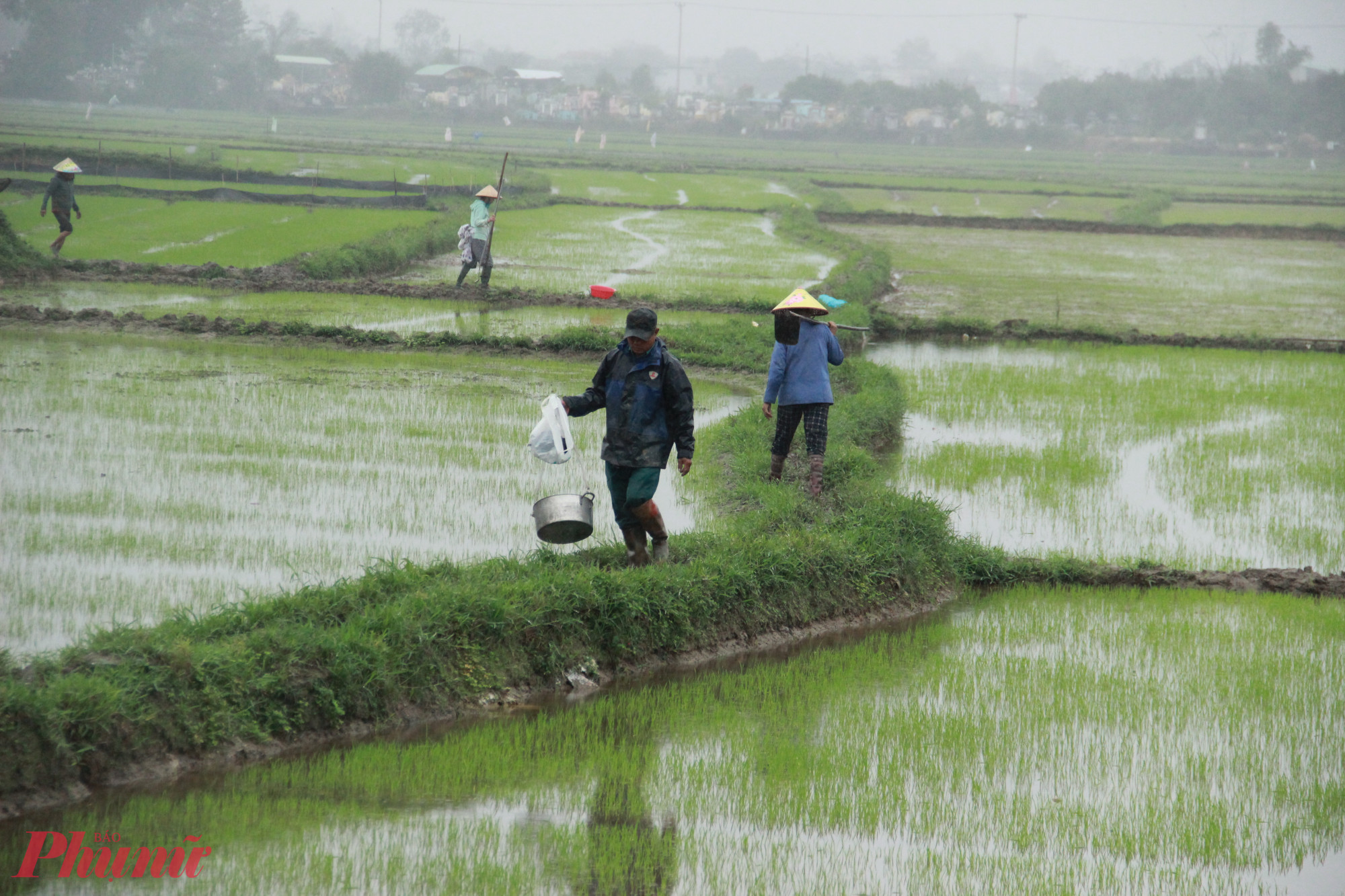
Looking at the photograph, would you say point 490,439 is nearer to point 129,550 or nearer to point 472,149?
point 129,550

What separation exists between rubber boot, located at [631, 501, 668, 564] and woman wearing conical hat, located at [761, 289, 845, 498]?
1915 millimetres

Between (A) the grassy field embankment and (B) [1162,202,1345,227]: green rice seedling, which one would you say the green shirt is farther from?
(B) [1162,202,1345,227]: green rice seedling

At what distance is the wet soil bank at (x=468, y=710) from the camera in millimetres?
4102

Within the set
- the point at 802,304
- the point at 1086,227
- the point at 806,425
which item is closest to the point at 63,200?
the point at 806,425

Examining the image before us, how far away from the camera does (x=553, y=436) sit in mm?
5961

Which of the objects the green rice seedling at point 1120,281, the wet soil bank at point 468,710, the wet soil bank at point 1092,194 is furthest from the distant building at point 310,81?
the wet soil bank at point 468,710

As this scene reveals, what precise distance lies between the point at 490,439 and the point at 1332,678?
6.03m

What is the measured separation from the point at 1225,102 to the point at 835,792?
97.0 m

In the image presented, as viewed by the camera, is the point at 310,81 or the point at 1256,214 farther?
the point at 310,81

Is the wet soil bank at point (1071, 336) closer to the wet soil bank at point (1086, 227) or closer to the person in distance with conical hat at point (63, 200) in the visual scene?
the person in distance with conical hat at point (63, 200)

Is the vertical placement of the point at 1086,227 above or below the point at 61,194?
below

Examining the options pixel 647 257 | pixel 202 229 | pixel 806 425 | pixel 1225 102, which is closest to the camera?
pixel 806 425

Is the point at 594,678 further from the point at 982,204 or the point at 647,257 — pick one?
the point at 982,204

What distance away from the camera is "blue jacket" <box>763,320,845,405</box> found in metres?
8.13
